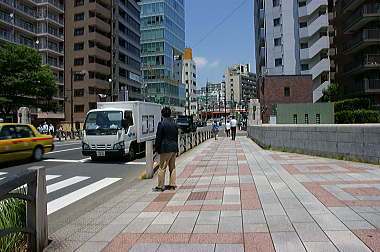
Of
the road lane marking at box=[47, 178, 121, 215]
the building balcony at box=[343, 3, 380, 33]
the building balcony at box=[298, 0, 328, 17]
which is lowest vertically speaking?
the road lane marking at box=[47, 178, 121, 215]

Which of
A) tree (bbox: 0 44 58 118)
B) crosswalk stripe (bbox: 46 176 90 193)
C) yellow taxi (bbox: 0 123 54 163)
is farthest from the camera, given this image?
tree (bbox: 0 44 58 118)

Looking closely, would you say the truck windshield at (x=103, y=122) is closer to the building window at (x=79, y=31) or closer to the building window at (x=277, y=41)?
the building window at (x=277, y=41)

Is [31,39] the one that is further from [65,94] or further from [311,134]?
[311,134]

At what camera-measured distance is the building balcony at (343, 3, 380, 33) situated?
32.6m

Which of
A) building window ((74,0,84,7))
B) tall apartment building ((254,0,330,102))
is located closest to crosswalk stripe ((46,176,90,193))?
tall apartment building ((254,0,330,102))

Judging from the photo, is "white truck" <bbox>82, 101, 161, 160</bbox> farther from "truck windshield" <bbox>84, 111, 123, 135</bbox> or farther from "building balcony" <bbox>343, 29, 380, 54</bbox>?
"building balcony" <bbox>343, 29, 380, 54</bbox>

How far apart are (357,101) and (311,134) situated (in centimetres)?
2001

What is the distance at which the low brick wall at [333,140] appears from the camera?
910cm

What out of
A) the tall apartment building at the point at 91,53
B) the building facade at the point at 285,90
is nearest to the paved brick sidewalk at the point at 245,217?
the building facade at the point at 285,90

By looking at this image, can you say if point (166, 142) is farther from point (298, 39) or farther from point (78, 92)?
point (78, 92)

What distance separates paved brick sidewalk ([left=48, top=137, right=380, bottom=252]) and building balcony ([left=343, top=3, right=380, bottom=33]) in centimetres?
3052

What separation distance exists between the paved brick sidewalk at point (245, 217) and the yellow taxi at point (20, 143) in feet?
21.9

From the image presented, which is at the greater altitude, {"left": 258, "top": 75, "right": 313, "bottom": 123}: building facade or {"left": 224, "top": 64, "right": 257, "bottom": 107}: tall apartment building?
{"left": 224, "top": 64, "right": 257, "bottom": 107}: tall apartment building

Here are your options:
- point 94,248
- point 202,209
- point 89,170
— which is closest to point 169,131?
point 202,209
